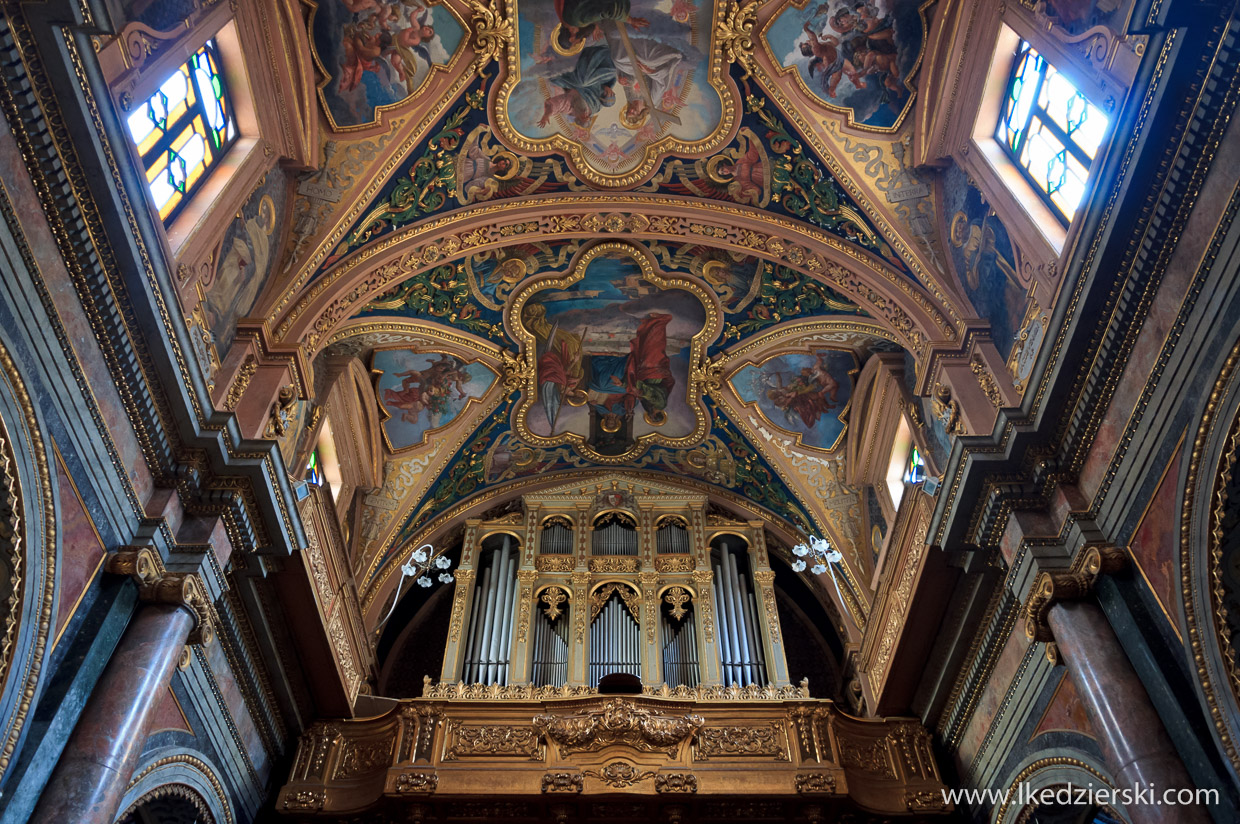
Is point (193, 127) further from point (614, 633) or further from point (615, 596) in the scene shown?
point (615, 596)

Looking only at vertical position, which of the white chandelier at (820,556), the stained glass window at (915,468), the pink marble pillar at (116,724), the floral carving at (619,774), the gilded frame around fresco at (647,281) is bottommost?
the pink marble pillar at (116,724)

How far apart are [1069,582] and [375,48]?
912 cm

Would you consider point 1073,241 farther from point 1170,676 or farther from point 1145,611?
point 1170,676

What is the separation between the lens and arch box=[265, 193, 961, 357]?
405 inches

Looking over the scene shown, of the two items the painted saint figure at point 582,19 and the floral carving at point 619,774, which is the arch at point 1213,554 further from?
the painted saint figure at point 582,19

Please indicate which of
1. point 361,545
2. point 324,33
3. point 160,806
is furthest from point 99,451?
point 361,545

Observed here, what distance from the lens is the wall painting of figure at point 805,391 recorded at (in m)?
13.9

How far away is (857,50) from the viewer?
10477 millimetres

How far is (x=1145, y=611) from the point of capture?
6996mm

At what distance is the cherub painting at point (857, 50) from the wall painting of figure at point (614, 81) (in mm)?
963

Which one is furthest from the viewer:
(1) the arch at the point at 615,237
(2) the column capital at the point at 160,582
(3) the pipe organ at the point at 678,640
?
(3) the pipe organ at the point at 678,640

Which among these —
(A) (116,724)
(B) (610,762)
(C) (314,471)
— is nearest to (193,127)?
(C) (314,471)

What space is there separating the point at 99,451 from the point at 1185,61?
27.9ft

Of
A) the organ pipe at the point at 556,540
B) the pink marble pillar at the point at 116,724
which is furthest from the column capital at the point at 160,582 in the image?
the organ pipe at the point at 556,540
